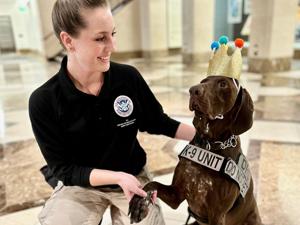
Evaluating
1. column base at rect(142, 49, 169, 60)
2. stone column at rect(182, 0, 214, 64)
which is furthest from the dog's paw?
column base at rect(142, 49, 169, 60)

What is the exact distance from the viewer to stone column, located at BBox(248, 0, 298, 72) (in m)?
5.51

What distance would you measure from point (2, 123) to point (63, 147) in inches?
102

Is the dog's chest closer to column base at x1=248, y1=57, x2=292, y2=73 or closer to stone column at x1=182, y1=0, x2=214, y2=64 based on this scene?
column base at x1=248, y1=57, x2=292, y2=73

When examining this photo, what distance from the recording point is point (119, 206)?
4.71 ft

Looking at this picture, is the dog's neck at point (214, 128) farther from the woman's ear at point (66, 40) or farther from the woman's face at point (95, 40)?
the woman's ear at point (66, 40)

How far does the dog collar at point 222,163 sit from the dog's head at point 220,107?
60 mm

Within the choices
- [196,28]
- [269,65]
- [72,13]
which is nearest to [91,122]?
[72,13]

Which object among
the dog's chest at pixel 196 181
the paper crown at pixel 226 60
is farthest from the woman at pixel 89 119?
the paper crown at pixel 226 60

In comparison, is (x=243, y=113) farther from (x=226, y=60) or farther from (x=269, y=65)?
(x=269, y=65)

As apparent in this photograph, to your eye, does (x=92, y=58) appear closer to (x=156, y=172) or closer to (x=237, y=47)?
(x=237, y=47)

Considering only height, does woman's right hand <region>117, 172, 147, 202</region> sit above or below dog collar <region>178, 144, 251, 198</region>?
below

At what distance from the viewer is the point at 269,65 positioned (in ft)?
19.2

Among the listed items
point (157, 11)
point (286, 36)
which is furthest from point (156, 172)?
point (157, 11)

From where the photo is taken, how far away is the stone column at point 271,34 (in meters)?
5.51
